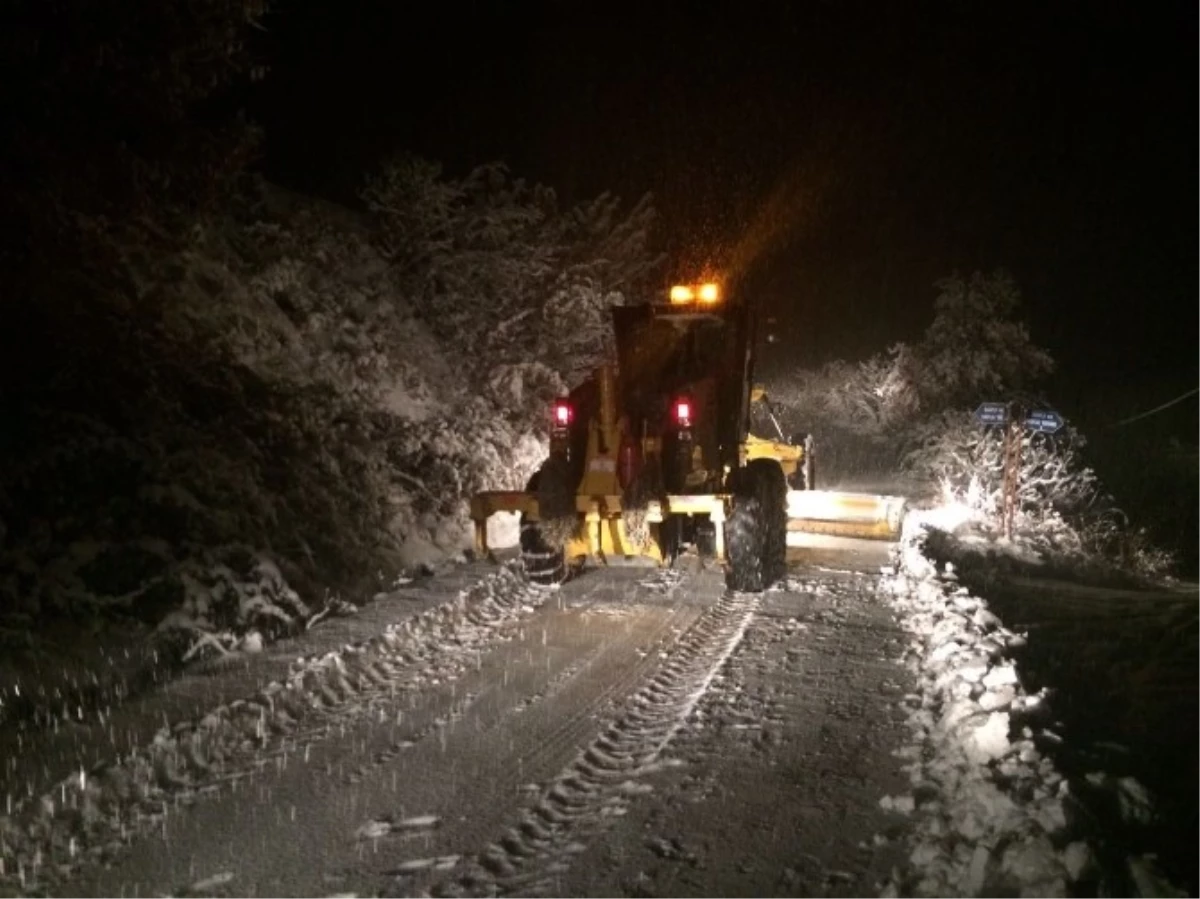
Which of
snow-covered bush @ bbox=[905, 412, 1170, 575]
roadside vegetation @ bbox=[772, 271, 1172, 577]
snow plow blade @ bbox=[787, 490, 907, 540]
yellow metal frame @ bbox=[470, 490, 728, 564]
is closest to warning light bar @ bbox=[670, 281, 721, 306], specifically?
yellow metal frame @ bbox=[470, 490, 728, 564]

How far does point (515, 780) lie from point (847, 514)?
9700mm

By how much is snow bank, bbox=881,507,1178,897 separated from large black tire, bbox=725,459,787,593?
7.04 feet

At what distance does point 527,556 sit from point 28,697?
4.90m

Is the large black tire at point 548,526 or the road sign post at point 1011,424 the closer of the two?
the large black tire at point 548,526

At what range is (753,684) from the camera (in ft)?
24.7

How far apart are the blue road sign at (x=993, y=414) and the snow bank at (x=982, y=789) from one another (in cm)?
703

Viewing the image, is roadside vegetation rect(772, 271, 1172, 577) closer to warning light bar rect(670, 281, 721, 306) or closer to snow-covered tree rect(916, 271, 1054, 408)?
snow-covered tree rect(916, 271, 1054, 408)

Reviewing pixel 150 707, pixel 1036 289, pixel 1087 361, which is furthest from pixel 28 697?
pixel 1036 289

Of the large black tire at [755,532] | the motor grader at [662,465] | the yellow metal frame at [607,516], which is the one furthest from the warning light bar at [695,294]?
the yellow metal frame at [607,516]

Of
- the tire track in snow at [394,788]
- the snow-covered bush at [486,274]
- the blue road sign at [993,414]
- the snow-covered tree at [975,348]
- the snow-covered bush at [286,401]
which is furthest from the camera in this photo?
the snow-covered tree at [975,348]

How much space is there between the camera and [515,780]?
5828 mm

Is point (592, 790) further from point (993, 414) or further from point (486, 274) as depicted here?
point (486, 274)

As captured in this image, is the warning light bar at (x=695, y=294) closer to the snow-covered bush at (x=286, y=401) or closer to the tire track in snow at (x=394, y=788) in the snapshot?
the snow-covered bush at (x=286, y=401)

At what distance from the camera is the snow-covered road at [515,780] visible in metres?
4.80
